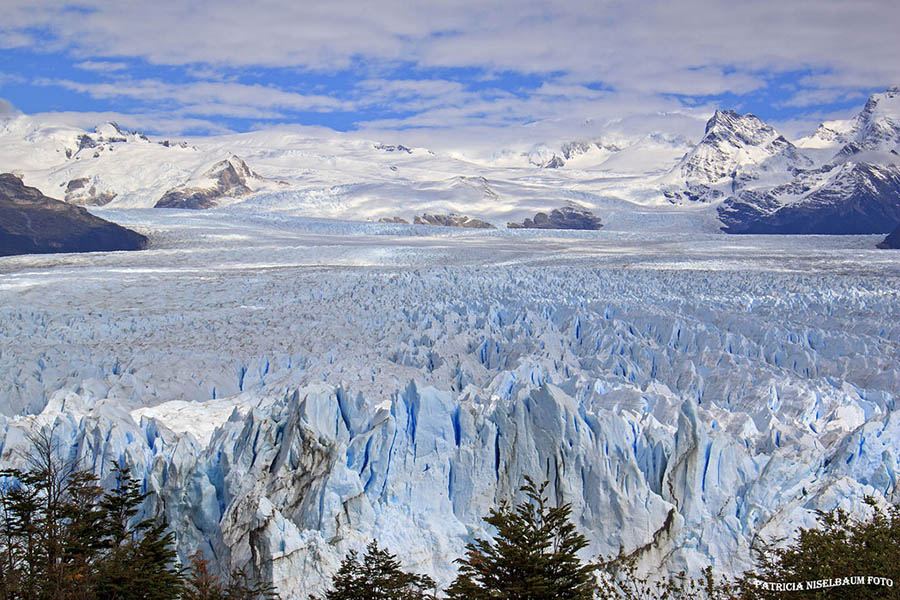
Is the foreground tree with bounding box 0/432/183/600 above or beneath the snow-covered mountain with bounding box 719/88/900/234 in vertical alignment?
beneath

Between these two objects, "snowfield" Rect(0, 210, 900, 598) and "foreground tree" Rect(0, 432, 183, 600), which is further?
"snowfield" Rect(0, 210, 900, 598)

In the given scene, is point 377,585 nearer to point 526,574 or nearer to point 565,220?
point 526,574

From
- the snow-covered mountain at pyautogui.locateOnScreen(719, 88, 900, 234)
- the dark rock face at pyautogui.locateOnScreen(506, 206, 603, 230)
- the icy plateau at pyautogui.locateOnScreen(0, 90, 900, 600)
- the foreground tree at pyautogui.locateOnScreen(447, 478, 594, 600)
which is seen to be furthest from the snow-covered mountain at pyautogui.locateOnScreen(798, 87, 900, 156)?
the foreground tree at pyautogui.locateOnScreen(447, 478, 594, 600)

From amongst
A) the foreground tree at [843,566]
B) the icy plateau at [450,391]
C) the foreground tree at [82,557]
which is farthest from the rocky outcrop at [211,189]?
the foreground tree at [843,566]

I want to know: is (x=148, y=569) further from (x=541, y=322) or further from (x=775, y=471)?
(x=541, y=322)

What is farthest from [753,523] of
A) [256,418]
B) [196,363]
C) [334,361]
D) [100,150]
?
[100,150]

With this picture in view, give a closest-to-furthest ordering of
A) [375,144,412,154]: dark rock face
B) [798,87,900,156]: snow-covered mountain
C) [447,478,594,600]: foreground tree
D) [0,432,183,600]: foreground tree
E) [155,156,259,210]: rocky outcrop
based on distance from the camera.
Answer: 1. [447,478,594,600]: foreground tree
2. [0,432,183,600]: foreground tree
3. [155,156,259,210]: rocky outcrop
4. [798,87,900,156]: snow-covered mountain
5. [375,144,412,154]: dark rock face

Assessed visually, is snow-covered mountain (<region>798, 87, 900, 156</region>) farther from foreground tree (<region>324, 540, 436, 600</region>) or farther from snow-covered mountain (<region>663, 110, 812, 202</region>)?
foreground tree (<region>324, 540, 436, 600</region>)
